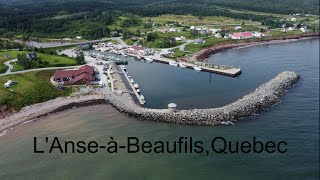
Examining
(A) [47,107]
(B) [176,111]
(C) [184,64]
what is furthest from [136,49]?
(B) [176,111]

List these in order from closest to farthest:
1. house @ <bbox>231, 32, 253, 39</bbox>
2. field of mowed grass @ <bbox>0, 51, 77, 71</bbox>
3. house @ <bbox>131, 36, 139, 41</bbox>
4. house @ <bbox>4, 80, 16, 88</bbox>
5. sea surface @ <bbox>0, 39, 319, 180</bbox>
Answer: sea surface @ <bbox>0, 39, 319, 180</bbox>, house @ <bbox>4, 80, 16, 88</bbox>, field of mowed grass @ <bbox>0, 51, 77, 71</bbox>, house @ <bbox>131, 36, 139, 41</bbox>, house @ <bbox>231, 32, 253, 39</bbox>

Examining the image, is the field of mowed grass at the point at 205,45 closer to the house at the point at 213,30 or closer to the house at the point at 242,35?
the house at the point at 242,35

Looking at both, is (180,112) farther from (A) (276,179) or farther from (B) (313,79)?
(B) (313,79)

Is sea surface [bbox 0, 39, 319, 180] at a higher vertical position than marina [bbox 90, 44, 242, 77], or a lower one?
lower

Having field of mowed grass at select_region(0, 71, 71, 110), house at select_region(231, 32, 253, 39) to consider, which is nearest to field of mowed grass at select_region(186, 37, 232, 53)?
house at select_region(231, 32, 253, 39)

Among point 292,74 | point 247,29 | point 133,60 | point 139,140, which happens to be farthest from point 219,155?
point 247,29

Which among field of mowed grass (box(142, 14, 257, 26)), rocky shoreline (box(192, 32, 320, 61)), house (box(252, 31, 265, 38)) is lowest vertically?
rocky shoreline (box(192, 32, 320, 61))

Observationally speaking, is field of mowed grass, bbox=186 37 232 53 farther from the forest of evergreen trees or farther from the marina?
the forest of evergreen trees
